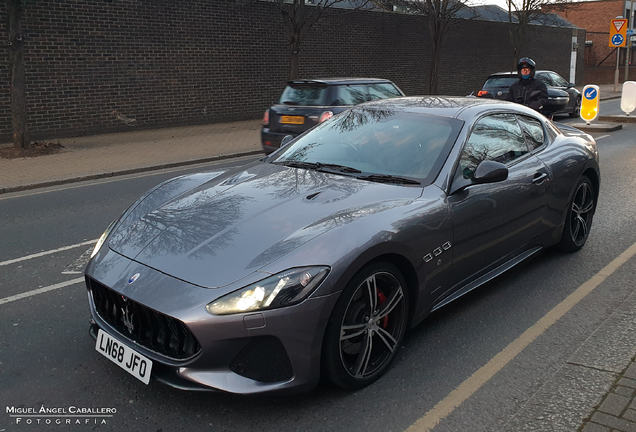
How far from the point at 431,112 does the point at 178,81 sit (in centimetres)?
1347

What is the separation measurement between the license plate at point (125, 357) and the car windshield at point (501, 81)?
16736 millimetres

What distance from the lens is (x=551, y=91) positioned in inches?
741

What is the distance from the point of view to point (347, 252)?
9.84 feet

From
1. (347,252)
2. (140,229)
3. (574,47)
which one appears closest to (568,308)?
(347,252)

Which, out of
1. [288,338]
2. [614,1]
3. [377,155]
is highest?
[614,1]

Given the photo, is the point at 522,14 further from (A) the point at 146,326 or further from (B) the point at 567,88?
(A) the point at 146,326

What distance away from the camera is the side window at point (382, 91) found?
11.8 meters

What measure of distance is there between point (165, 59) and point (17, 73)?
5.15 metres

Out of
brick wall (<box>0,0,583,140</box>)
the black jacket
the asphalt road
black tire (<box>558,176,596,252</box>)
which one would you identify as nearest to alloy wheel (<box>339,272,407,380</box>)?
the asphalt road

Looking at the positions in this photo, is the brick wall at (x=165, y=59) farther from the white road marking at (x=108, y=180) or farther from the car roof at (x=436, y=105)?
the car roof at (x=436, y=105)

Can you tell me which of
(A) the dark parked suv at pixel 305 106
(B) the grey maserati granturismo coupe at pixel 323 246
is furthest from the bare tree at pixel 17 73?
(B) the grey maserati granturismo coupe at pixel 323 246

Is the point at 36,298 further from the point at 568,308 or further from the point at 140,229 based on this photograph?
the point at 568,308

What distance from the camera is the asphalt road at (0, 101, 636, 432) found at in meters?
2.93

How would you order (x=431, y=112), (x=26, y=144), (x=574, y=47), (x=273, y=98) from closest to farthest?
(x=431, y=112), (x=26, y=144), (x=273, y=98), (x=574, y=47)
